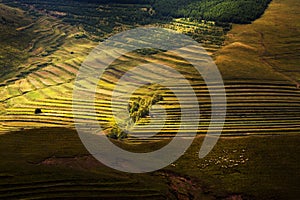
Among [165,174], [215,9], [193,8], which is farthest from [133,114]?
[193,8]

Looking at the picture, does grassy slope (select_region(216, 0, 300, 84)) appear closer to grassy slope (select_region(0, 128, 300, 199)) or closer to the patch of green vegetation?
the patch of green vegetation

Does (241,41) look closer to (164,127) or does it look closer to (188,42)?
(188,42)

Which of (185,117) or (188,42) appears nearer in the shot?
(185,117)

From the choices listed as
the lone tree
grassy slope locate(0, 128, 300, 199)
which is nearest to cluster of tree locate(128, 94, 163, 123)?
grassy slope locate(0, 128, 300, 199)

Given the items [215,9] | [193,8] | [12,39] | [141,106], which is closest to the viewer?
[141,106]

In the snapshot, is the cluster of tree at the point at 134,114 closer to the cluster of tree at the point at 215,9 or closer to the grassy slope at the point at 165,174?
the grassy slope at the point at 165,174

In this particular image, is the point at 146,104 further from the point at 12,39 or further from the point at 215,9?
the point at 215,9

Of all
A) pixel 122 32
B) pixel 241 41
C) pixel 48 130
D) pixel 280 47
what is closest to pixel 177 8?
pixel 122 32

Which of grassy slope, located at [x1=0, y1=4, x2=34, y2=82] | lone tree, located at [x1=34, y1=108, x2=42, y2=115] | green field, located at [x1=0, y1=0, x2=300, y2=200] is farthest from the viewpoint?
grassy slope, located at [x1=0, y1=4, x2=34, y2=82]
